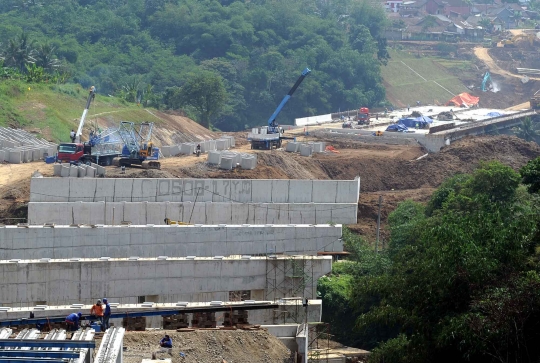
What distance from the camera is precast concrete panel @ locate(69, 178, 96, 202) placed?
144 ft

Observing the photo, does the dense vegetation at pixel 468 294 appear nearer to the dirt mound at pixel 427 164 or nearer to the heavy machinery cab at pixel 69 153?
the heavy machinery cab at pixel 69 153

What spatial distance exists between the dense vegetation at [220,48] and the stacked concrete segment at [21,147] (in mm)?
36620

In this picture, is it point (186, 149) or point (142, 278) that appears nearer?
point (142, 278)

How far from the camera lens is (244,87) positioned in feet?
356

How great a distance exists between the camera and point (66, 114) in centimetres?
6519

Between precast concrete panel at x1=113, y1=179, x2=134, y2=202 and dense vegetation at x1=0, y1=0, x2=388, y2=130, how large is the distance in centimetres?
4959

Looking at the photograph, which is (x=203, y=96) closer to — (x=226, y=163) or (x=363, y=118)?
(x=363, y=118)

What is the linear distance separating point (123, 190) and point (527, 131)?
168 feet

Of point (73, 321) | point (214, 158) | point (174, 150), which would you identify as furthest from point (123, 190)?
point (73, 321)

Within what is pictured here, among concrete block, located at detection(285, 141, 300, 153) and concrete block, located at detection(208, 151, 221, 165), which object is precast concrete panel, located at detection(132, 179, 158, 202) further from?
concrete block, located at detection(285, 141, 300, 153)

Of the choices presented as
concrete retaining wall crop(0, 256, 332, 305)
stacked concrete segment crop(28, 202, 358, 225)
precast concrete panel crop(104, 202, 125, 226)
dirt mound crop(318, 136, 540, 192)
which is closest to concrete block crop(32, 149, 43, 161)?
stacked concrete segment crop(28, 202, 358, 225)

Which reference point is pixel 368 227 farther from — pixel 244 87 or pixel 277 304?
pixel 244 87

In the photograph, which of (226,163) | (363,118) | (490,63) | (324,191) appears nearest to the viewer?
(324,191)

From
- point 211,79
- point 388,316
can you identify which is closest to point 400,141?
point 211,79
